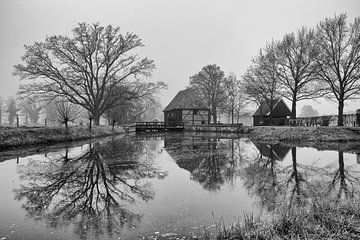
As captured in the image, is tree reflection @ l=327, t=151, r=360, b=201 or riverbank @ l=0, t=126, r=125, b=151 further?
riverbank @ l=0, t=126, r=125, b=151

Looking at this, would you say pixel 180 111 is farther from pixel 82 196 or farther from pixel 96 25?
pixel 82 196

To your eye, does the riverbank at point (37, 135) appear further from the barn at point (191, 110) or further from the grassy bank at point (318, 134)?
the barn at point (191, 110)

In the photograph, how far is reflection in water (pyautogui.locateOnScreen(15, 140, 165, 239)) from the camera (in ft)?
15.9

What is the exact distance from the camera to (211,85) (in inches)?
1735

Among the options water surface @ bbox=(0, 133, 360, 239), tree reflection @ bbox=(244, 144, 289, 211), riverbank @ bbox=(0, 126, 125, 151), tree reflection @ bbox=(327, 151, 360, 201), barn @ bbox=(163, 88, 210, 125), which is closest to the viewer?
water surface @ bbox=(0, 133, 360, 239)

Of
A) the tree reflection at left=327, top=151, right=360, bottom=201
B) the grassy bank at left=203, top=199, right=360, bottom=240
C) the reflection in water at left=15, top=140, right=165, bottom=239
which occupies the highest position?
the grassy bank at left=203, top=199, right=360, bottom=240

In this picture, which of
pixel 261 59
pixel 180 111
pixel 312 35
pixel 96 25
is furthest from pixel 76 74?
pixel 312 35

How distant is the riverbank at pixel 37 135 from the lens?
1612 cm

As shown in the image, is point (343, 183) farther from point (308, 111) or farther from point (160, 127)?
point (308, 111)

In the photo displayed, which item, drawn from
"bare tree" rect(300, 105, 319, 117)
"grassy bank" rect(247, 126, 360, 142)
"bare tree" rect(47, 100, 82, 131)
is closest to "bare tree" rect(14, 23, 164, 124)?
"bare tree" rect(47, 100, 82, 131)

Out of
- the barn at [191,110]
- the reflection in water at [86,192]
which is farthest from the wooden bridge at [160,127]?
the reflection in water at [86,192]

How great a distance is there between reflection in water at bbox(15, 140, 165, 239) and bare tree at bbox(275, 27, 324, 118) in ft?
81.4

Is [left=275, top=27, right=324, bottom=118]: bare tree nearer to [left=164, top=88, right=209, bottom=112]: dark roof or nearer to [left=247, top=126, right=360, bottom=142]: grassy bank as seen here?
[left=247, top=126, right=360, bottom=142]: grassy bank

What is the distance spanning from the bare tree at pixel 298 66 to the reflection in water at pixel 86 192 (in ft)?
81.4
